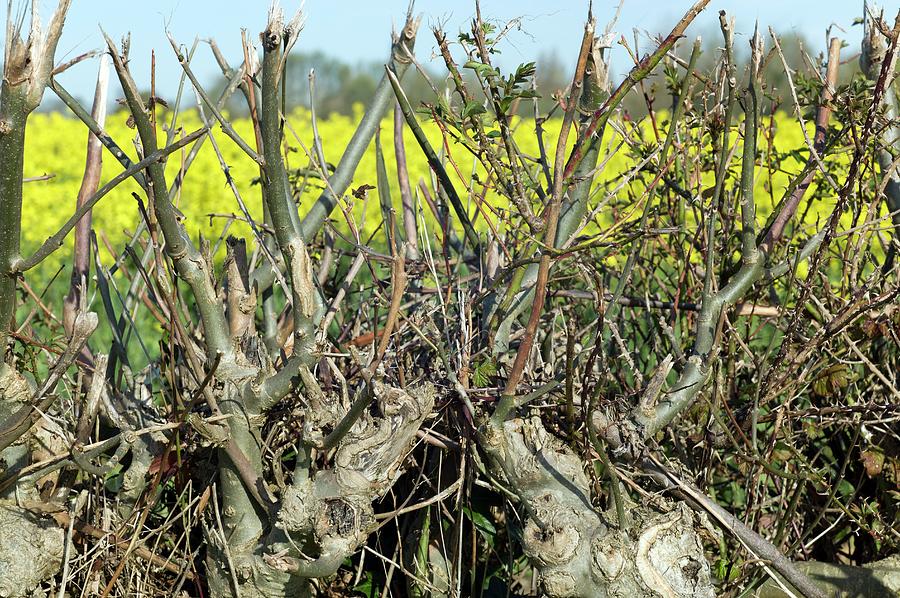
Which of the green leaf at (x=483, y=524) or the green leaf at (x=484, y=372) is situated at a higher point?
the green leaf at (x=484, y=372)

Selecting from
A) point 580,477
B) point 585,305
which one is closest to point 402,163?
point 585,305

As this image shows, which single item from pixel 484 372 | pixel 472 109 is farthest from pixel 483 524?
pixel 472 109

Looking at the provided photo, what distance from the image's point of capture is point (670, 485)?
1939 mm

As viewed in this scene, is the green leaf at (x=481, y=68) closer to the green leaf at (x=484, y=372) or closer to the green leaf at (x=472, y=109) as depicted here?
the green leaf at (x=472, y=109)

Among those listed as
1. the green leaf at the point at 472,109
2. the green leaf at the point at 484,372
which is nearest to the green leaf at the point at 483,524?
the green leaf at the point at 484,372

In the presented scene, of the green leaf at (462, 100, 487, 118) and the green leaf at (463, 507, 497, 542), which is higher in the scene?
the green leaf at (462, 100, 487, 118)

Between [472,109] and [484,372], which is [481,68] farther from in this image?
[484,372]

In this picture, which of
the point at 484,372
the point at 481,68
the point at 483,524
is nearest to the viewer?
the point at 481,68

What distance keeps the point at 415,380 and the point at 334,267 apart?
827 millimetres

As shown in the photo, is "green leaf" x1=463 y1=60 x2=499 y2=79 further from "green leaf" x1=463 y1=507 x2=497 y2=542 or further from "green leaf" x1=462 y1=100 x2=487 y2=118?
"green leaf" x1=463 y1=507 x2=497 y2=542

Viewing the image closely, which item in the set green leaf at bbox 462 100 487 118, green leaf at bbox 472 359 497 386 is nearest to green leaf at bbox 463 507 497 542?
green leaf at bbox 472 359 497 386

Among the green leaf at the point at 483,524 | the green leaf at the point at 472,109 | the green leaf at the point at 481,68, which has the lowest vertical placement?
the green leaf at the point at 483,524

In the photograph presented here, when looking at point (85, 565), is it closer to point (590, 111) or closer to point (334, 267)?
point (334, 267)

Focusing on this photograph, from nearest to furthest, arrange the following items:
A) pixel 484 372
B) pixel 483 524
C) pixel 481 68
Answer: pixel 481 68 → pixel 484 372 → pixel 483 524
